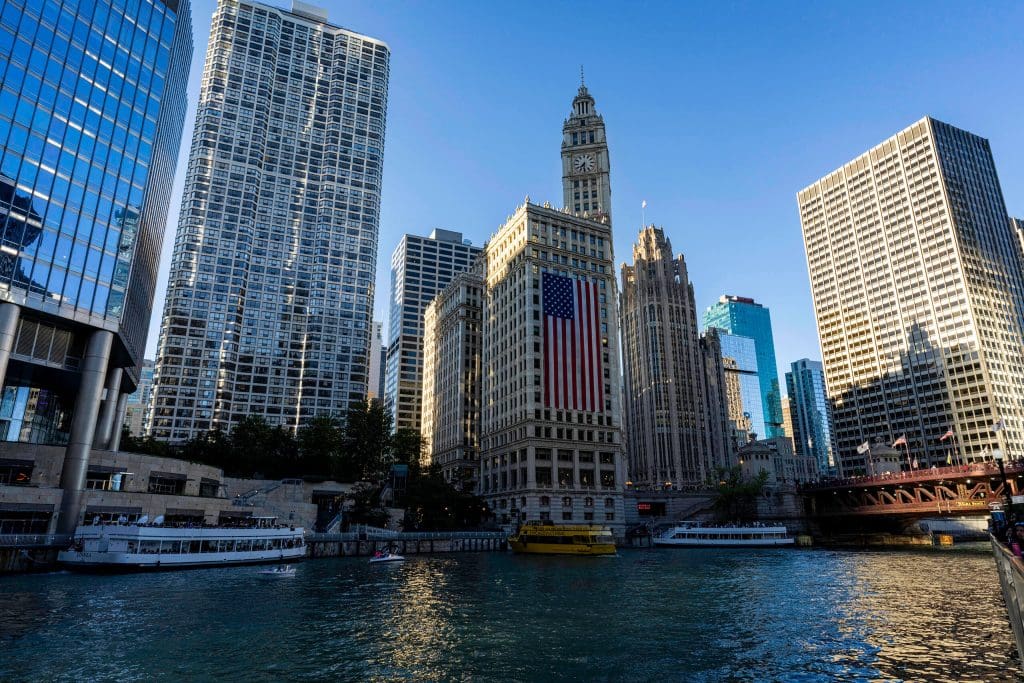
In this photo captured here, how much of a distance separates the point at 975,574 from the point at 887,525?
9356cm

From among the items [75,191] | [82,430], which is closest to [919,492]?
[82,430]

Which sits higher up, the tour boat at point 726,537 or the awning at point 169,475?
the awning at point 169,475

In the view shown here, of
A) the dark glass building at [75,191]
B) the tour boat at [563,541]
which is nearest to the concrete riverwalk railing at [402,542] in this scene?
the tour boat at [563,541]

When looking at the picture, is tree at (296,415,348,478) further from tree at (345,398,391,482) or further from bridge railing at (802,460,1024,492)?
bridge railing at (802,460,1024,492)

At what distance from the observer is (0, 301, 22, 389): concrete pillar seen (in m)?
54.7

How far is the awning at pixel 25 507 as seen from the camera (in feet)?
187

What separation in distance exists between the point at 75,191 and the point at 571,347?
84.9 meters

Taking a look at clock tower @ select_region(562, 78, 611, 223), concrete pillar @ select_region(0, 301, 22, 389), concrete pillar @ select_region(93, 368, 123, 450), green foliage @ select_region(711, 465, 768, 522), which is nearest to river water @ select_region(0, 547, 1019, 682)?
concrete pillar @ select_region(0, 301, 22, 389)

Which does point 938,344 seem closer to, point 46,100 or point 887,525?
point 887,525

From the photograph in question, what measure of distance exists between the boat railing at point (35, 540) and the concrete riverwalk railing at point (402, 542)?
28.3 metres

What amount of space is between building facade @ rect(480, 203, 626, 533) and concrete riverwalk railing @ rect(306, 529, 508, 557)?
12.3 m

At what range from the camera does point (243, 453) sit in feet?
384

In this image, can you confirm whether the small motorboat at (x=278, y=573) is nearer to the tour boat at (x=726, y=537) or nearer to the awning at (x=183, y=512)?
the awning at (x=183, y=512)

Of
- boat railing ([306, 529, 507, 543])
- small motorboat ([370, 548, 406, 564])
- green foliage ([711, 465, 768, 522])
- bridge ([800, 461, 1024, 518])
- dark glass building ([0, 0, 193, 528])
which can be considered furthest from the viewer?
green foliage ([711, 465, 768, 522])
